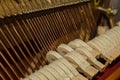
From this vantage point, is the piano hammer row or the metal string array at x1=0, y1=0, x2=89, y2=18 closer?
the piano hammer row

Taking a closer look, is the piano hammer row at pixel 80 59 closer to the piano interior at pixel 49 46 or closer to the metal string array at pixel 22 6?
the piano interior at pixel 49 46

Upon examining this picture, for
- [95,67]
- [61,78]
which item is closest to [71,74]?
[61,78]

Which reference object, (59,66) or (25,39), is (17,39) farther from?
(59,66)

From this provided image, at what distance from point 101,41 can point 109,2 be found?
139 cm

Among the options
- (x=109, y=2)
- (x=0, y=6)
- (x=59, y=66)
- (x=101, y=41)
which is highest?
(x=0, y=6)

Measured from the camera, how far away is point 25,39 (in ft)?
8.39

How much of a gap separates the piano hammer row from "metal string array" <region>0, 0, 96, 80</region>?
0.20m

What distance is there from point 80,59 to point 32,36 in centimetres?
53

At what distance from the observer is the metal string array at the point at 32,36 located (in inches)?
90.7

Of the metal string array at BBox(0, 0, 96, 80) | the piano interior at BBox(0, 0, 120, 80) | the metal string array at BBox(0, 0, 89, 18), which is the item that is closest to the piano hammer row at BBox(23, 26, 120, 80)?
the piano interior at BBox(0, 0, 120, 80)

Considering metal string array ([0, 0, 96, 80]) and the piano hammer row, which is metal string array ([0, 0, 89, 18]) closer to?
metal string array ([0, 0, 96, 80])

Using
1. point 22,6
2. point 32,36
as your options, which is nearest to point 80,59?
point 32,36

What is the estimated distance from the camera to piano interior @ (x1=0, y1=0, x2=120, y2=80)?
2.20 metres

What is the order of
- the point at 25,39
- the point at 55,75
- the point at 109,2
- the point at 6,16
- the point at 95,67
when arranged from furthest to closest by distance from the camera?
the point at 109,2, the point at 25,39, the point at 95,67, the point at 6,16, the point at 55,75
